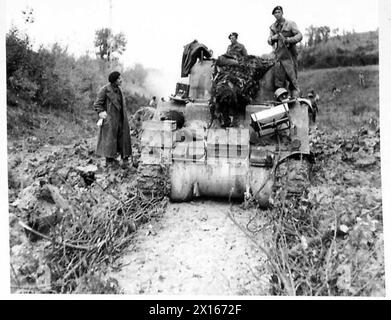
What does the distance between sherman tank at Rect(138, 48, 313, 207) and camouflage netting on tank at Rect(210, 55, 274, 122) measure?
237 millimetres

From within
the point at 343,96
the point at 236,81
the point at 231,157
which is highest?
the point at 343,96

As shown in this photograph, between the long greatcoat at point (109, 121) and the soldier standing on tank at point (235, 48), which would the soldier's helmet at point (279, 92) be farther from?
the long greatcoat at point (109, 121)

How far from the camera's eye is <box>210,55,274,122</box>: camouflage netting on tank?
205 inches

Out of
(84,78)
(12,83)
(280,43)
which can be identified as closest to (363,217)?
(280,43)

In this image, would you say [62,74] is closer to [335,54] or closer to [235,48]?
[235,48]

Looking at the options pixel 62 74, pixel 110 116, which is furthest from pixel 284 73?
pixel 62 74

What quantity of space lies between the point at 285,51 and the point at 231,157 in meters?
1.53

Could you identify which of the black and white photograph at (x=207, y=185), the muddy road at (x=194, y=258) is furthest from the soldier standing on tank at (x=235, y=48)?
the muddy road at (x=194, y=258)

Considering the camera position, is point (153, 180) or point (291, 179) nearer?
point (291, 179)

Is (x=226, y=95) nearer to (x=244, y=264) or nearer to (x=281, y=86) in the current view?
(x=281, y=86)

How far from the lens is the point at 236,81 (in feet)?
17.3

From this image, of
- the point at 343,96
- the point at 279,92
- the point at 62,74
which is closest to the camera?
the point at 279,92

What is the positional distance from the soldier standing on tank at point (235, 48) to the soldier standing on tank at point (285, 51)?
0.34m

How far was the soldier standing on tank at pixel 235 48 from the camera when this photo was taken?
5.66 meters
